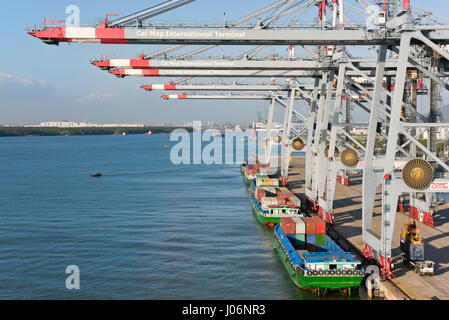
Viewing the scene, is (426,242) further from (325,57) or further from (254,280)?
(325,57)

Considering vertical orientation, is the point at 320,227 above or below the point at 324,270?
A: above

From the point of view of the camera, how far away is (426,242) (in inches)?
958

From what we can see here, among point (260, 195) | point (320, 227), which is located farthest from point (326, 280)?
point (260, 195)

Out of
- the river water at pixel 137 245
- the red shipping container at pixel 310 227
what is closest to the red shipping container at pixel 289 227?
the red shipping container at pixel 310 227

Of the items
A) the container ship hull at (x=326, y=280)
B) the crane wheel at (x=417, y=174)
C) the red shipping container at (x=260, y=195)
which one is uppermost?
the crane wheel at (x=417, y=174)

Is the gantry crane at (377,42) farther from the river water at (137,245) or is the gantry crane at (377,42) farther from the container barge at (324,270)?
the river water at (137,245)

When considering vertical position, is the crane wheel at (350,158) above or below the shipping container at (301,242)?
above

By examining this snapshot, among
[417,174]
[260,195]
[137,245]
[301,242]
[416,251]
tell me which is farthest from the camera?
[260,195]

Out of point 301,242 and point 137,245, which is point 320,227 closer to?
point 301,242

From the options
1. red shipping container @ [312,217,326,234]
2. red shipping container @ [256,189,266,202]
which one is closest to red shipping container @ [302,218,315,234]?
red shipping container @ [312,217,326,234]

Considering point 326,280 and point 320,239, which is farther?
point 320,239

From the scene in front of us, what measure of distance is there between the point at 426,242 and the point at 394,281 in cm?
692

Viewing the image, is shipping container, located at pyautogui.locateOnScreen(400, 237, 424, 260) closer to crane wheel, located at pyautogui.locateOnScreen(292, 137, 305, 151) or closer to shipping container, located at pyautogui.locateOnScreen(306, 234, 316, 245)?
shipping container, located at pyautogui.locateOnScreen(306, 234, 316, 245)
